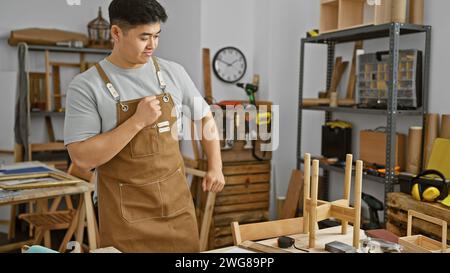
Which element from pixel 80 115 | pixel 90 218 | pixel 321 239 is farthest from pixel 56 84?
pixel 321 239

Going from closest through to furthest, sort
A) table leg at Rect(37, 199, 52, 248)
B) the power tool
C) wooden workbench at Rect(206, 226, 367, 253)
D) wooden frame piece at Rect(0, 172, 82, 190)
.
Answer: wooden workbench at Rect(206, 226, 367, 253)
wooden frame piece at Rect(0, 172, 82, 190)
table leg at Rect(37, 199, 52, 248)
the power tool


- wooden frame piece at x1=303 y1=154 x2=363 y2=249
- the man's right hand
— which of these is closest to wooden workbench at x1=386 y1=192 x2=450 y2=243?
wooden frame piece at x1=303 y1=154 x2=363 y2=249

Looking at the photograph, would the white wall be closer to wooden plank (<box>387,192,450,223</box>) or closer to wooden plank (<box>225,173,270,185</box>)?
wooden plank (<box>225,173,270,185</box>)

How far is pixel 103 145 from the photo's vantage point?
1.54 metres

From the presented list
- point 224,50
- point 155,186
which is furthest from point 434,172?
point 224,50

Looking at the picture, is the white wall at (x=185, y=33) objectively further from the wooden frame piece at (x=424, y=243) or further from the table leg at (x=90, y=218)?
the wooden frame piece at (x=424, y=243)

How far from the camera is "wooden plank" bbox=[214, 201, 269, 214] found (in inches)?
144

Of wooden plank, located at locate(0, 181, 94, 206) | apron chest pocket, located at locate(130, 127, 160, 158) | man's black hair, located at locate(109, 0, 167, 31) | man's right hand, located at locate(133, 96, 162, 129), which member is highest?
man's black hair, located at locate(109, 0, 167, 31)

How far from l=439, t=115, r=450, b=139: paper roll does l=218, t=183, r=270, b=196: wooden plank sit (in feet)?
4.84

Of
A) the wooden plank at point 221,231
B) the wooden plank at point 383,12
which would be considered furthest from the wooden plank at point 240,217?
the wooden plank at point 383,12

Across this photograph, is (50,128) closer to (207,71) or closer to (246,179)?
(207,71)

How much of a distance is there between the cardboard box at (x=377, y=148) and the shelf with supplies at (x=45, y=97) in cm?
256

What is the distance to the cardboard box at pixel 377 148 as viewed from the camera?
115 inches
